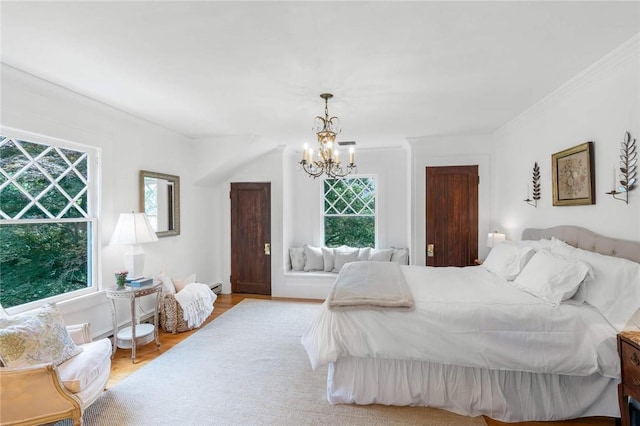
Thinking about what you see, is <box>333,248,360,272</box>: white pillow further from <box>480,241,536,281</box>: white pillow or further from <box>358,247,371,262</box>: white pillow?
<box>480,241,536,281</box>: white pillow

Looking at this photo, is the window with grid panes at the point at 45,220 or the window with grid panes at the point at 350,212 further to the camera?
the window with grid panes at the point at 350,212

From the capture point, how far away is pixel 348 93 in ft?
8.80

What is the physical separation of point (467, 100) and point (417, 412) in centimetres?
267

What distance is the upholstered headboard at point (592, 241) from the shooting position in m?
1.92

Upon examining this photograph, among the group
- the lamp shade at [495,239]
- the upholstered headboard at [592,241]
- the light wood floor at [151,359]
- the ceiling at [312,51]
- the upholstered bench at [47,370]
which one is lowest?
the light wood floor at [151,359]

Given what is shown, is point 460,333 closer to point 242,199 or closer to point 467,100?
point 467,100

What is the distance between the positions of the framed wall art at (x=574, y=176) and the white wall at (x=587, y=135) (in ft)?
0.15

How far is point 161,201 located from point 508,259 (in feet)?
13.1

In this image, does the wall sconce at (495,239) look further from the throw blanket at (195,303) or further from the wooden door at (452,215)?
the throw blanket at (195,303)

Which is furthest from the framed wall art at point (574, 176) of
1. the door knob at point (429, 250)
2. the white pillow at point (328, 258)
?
the white pillow at point (328, 258)

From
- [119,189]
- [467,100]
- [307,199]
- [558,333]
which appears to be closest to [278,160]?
[307,199]

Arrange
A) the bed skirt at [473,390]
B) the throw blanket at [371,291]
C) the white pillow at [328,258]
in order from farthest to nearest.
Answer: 1. the white pillow at [328,258]
2. the throw blanket at [371,291]
3. the bed skirt at [473,390]

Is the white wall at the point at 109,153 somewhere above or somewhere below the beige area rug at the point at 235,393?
above

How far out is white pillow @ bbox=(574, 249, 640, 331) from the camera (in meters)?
1.75
